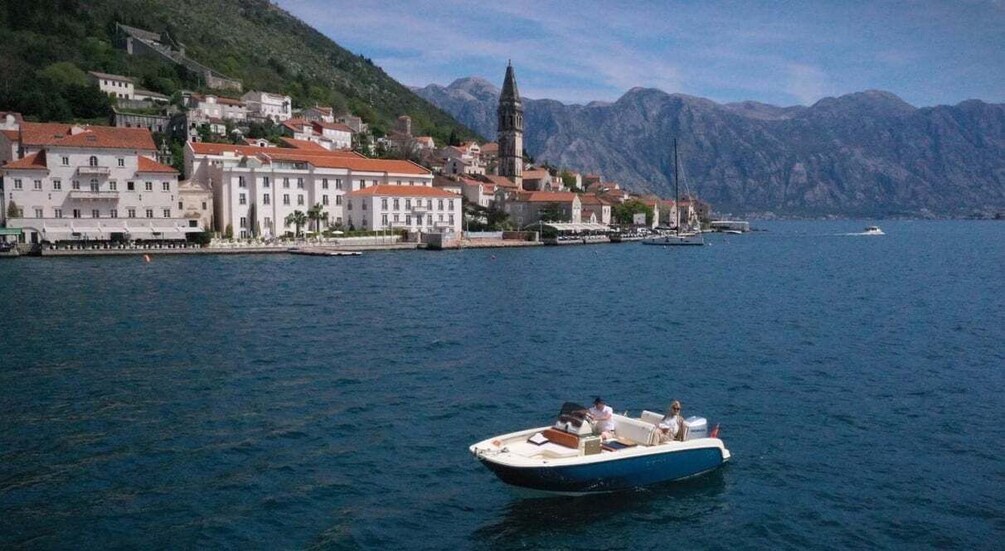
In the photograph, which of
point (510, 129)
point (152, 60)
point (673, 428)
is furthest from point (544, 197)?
point (673, 428)

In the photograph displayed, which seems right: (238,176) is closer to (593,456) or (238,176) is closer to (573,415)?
(573,415)

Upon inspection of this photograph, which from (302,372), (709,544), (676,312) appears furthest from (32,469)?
(676,312)

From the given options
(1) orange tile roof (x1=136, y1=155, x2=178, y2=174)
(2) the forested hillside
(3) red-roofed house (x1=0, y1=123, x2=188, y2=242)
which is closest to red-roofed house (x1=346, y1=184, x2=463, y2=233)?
(3) red-roofed house (x1=0, y1=123, x2=188, y2=242)

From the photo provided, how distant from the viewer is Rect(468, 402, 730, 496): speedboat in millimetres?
14078

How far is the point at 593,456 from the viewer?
14398 millimetres

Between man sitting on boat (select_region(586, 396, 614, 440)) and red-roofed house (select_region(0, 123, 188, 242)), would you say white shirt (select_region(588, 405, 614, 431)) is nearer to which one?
man sitting on boat (select_region(586, 396, 614, 440))

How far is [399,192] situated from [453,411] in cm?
7003

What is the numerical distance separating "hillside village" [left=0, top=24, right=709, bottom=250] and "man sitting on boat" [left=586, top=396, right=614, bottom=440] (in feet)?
210

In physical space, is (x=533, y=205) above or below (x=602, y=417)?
above

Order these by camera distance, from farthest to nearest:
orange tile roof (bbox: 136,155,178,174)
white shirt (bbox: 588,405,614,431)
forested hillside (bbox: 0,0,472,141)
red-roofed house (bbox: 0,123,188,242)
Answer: forested hillside (bbox: 0,0,472,141) < orange tile roof (bbox: 136,155,178,174) < red-roofed house (bbox: 0,123,188,242) < white shirt (bbox: 588,405,614,431)

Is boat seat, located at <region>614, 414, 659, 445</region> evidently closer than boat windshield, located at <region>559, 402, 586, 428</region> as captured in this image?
No

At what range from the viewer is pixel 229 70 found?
140 m

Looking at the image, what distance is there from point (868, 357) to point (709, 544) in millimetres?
17802

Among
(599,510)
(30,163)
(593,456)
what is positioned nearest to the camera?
(599,510)
